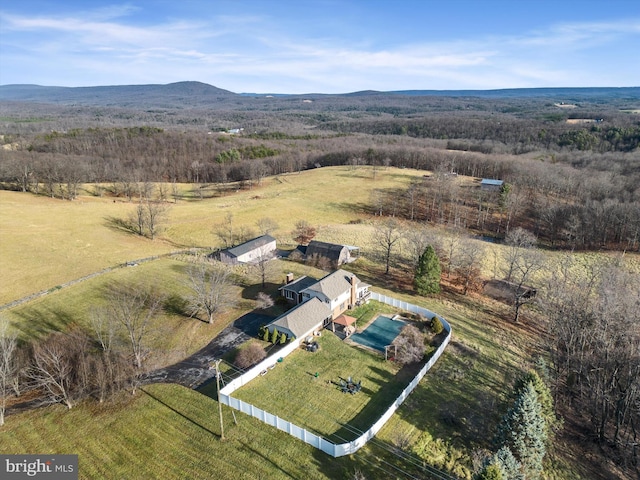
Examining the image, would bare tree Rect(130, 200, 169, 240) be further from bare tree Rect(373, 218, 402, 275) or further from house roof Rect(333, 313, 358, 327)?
house roof Rect(333, 313, 358, 327)

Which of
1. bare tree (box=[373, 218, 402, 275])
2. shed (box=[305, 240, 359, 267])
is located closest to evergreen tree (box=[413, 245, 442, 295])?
bare tree (box=[373, 218, 402, 275])

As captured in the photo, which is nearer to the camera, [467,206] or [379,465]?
[379,465]

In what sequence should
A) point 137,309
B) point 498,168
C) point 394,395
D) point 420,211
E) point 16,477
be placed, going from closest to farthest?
point 16,477 < point 394,395 < point 137,309 < point 420,211 < point 498,168

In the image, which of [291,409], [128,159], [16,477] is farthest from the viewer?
→ [128,159]

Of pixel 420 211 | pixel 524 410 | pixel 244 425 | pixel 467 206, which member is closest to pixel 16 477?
pixel 244 425

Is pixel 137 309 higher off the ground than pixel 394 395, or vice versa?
pixel 137 309

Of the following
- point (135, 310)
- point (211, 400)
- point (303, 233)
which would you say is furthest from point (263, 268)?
point (303, 233)

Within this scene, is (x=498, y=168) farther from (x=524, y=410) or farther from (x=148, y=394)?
(x=148, y=394)
